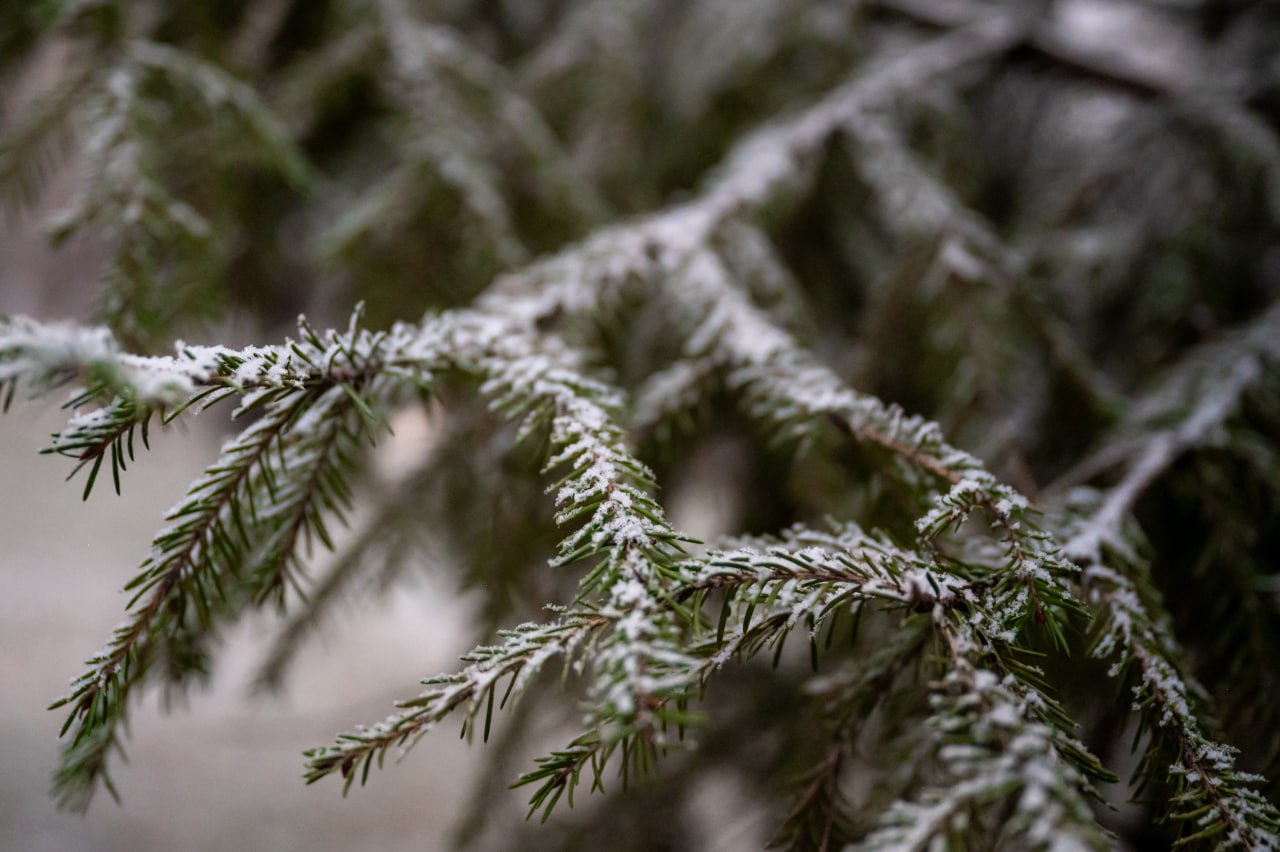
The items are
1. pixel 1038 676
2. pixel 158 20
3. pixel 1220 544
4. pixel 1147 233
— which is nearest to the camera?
pixel 1038 676

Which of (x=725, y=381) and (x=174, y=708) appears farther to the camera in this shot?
(x=174, y=708)

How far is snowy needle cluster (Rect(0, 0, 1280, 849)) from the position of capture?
52 centimetres

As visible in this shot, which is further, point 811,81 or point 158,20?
point 811,81

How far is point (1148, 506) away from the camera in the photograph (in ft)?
3.53

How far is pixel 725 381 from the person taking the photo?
1014 mm

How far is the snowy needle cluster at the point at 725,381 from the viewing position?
1.72 feet

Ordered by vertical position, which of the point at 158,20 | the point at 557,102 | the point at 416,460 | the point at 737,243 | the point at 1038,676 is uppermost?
the point at 557,102

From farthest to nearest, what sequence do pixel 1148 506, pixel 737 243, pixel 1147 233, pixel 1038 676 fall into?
1. pixel 1147 233
2. pixel 737 243
3. pixel 1148 506
4. pixel 1038 676

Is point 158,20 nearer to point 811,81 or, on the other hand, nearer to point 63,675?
point 811,81

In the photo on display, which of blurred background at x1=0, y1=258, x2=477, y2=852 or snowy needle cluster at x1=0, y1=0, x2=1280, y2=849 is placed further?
blurred background at x1=0, y1=258, x2=477, y2=852

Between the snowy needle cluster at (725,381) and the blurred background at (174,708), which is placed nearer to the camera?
the snowy needle cluster at (725,381)

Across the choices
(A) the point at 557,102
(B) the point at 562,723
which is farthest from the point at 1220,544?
(A) the point at 557,102

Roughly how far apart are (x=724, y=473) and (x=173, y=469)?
14.8ft

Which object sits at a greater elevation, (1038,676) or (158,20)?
(158,20)
